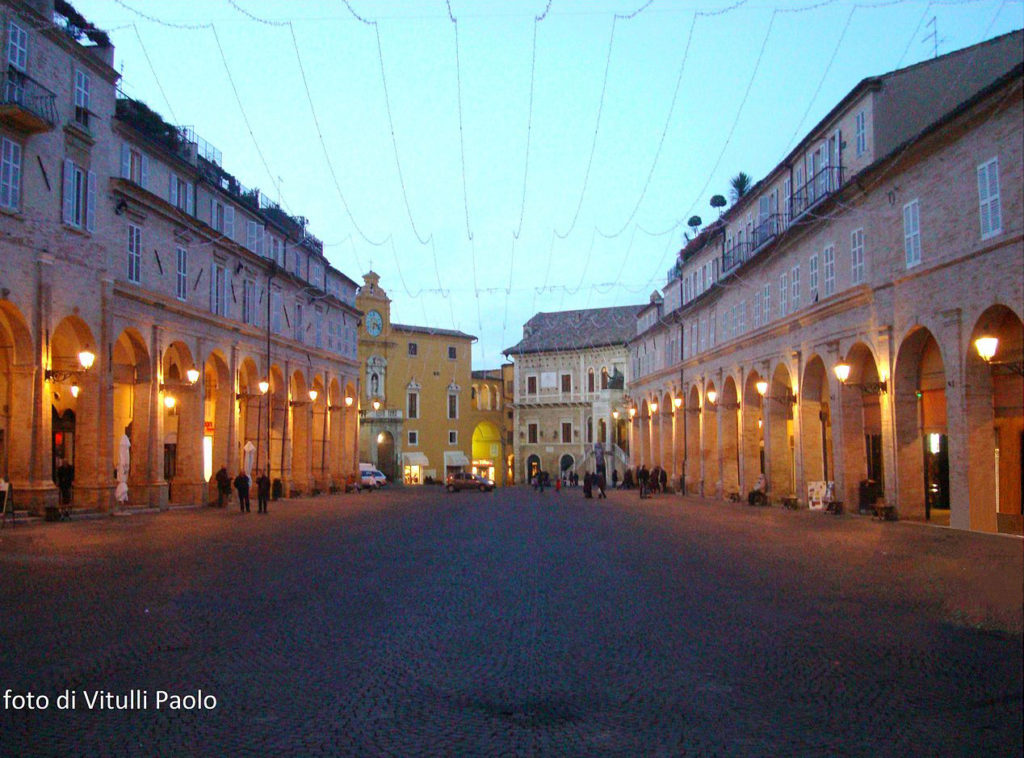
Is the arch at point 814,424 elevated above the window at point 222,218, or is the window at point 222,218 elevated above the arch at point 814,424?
the window at point 222,218

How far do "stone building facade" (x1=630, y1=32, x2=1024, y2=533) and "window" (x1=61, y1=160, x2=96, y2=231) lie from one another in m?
22.9

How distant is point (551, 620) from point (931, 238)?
55.5 ft

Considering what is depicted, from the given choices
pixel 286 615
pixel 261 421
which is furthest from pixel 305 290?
pixel 286 615

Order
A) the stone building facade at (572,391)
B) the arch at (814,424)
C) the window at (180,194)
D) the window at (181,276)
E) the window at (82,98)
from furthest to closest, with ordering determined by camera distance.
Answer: the stone building facade at (572,391), the window at (181,276), the window at (180,194), the arch at (814,424), the window at (82,98)

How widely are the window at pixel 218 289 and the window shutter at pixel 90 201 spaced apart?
9717mm

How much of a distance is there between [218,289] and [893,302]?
2659 cm

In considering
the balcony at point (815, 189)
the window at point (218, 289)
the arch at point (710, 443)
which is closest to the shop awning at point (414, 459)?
the arch at point (710, 443)

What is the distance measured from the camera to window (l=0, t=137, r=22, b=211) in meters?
23.0

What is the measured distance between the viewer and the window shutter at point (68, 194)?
25.6 meters

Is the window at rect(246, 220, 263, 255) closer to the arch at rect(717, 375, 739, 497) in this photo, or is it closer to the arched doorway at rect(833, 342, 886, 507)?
the arch at rect(717, 375, 739, 497)

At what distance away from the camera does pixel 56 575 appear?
1376cm

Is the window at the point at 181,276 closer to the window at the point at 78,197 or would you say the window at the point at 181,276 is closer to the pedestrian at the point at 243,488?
the window at the point at 78,197

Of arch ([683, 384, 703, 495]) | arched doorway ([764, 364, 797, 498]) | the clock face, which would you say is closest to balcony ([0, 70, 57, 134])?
arched doorway ([764, 364, 797, 498])

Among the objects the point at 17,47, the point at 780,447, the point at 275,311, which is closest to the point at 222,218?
the point at 275,311
